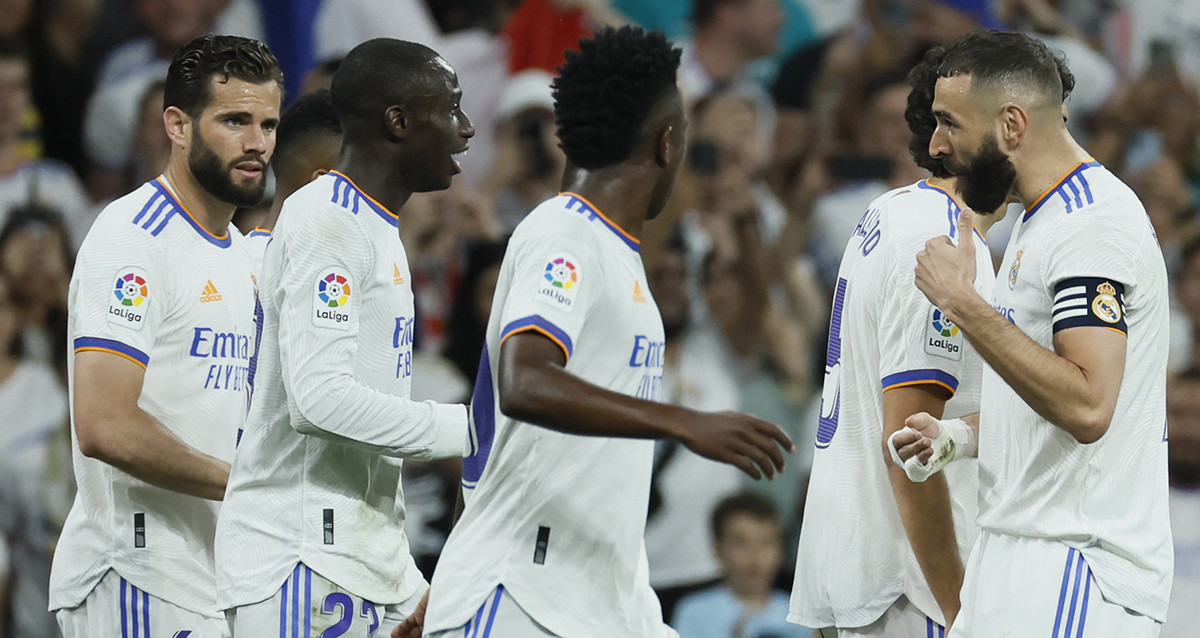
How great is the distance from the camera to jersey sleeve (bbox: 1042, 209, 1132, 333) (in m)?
3.47

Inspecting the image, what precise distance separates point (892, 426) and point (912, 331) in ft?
0.90

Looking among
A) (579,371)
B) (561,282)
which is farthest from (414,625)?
(561,282)

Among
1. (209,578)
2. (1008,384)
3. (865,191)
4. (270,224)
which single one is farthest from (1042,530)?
(865,191)

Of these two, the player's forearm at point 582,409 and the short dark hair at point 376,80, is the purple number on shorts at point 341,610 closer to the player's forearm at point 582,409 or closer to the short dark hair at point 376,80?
the player's forearm at point 582,409

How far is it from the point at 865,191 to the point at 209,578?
566 cm

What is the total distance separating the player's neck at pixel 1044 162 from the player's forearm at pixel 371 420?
66.0 inches

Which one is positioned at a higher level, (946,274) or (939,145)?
(939,145)

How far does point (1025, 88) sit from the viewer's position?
149 inches

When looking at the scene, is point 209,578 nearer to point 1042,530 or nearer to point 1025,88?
point 1042,530

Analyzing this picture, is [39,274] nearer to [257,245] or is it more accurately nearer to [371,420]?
[257,245]

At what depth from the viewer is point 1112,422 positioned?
3588mm

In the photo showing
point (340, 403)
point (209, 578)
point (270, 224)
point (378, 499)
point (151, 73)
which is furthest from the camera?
point (151, 73)

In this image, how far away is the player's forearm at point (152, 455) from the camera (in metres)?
4.21

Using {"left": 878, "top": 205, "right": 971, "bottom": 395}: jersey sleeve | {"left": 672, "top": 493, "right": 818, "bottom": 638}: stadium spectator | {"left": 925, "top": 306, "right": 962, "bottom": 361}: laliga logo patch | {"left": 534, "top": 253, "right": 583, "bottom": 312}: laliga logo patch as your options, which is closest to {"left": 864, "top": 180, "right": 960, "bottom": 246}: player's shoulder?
{"left": 878, "top": 205, "right": 971, "bottom": 395}: jersey sleeve
